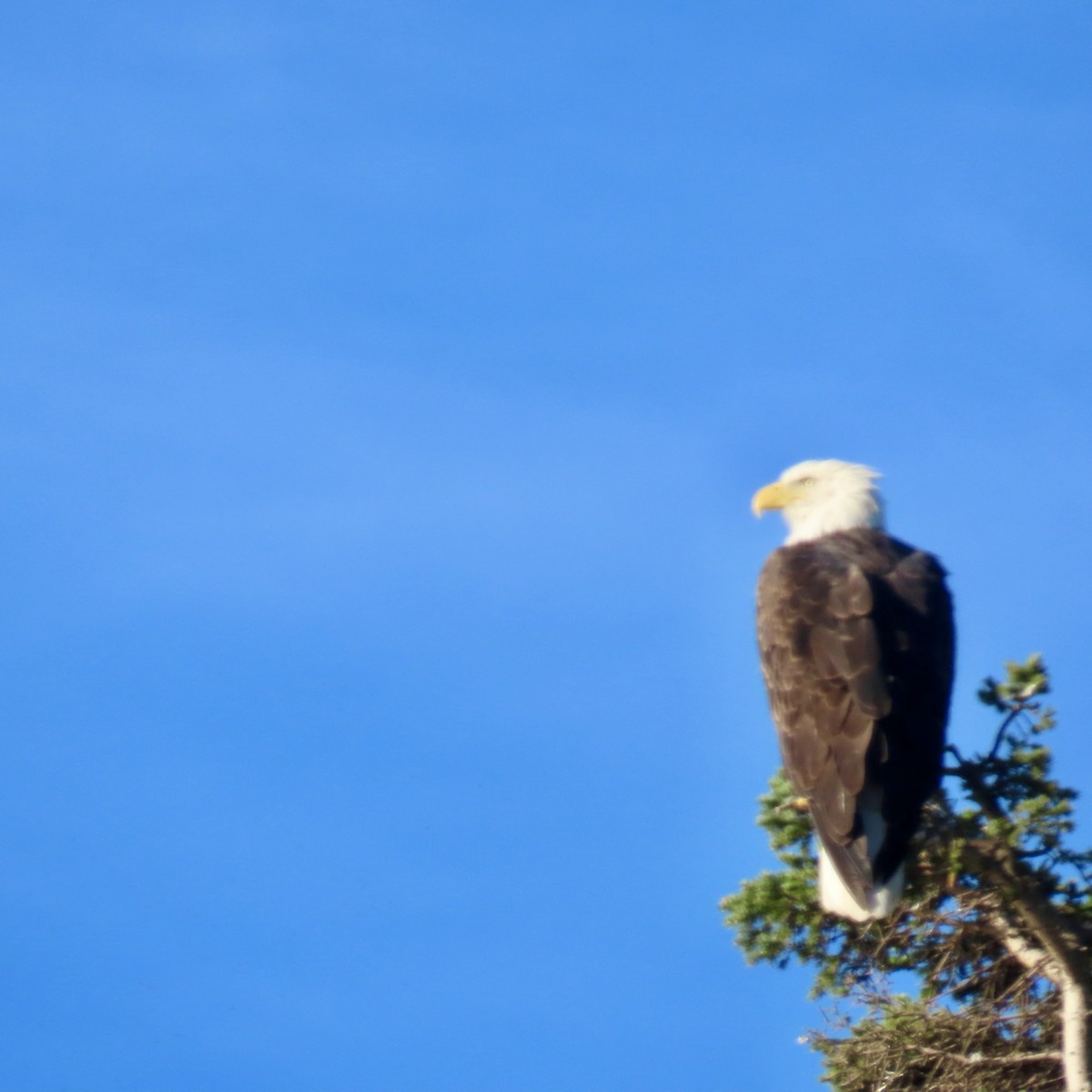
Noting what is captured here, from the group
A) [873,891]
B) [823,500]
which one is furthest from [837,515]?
[873,891]

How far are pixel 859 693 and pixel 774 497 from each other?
253 centimetres

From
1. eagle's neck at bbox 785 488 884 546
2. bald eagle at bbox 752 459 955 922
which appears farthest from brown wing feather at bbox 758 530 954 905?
eagle's neck at bbox 785 488 884 546

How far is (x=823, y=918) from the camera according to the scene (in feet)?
21.8

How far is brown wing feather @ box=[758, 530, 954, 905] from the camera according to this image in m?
6.62

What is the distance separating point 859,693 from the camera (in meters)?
6.85

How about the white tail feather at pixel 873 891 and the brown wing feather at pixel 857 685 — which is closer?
the white tail feather at pixel 873 891

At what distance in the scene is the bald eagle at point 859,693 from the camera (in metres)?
6.52

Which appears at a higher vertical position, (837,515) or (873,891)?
(837,515)

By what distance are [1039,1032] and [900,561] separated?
2306 millimetres

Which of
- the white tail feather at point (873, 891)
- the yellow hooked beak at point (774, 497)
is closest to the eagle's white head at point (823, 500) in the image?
the yellow hooked beak at point (774, 497)

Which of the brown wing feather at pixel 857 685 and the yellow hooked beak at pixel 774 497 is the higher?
the yellow hooked beak at pixel 774 497

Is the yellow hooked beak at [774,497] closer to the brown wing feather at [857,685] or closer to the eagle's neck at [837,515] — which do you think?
the eagle's neck at [837,515]

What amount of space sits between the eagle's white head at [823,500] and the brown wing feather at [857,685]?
3.01ft

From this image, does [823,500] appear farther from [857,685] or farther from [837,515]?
[857,685]
